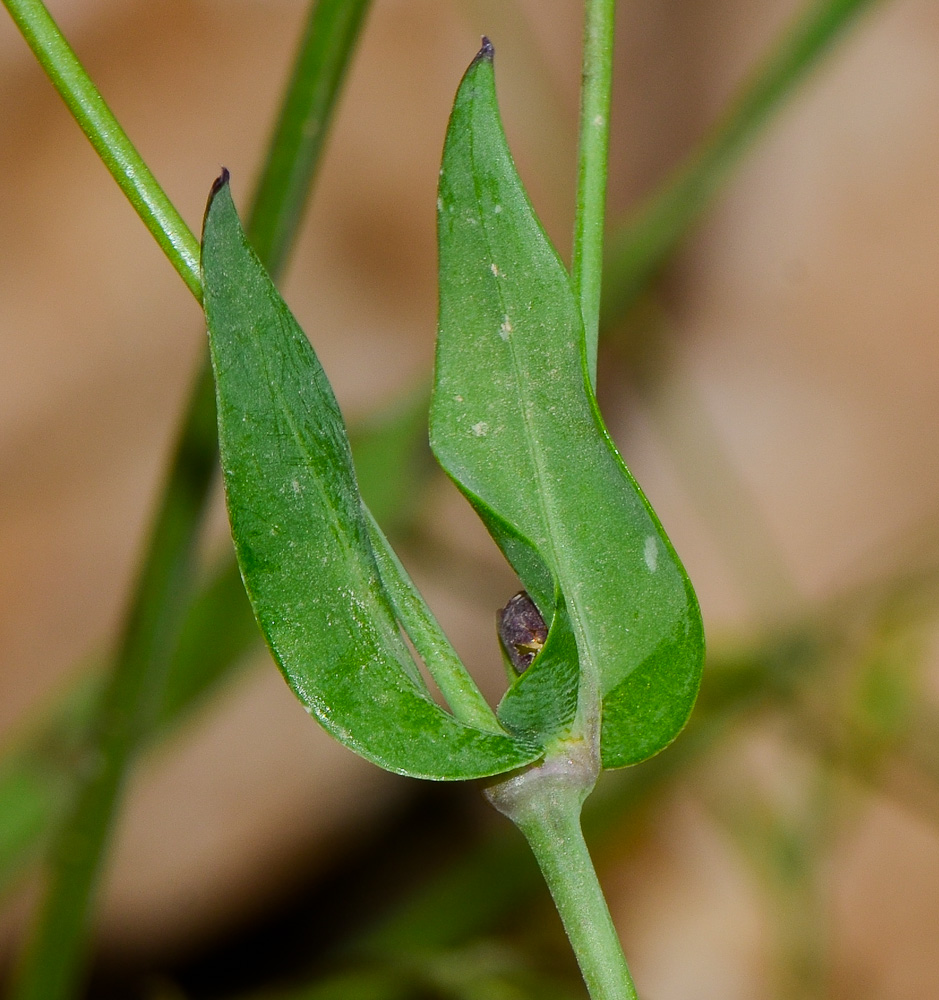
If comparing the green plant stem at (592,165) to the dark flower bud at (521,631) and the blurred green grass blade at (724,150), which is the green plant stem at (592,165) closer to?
the dark flower bud at (521,631)

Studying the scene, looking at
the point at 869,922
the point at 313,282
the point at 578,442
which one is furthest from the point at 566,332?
the point at 869,922

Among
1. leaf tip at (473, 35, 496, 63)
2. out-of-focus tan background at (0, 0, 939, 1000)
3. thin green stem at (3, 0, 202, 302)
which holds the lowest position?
out-of-focus tan background at (0, 0, 939, 1000)

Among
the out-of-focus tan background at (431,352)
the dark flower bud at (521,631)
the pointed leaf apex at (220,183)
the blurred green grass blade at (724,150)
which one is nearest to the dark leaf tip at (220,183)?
the pointed leaf apex at (220,183)

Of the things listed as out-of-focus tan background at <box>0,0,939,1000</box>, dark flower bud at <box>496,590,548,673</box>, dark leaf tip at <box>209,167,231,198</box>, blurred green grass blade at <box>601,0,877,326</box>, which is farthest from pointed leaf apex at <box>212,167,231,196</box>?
out-of-focus tan background at <box>0,0,939,1000</box>

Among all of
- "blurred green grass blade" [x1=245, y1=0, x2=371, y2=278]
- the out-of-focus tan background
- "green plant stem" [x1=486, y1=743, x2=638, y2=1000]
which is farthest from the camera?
the out-of-focus tan background

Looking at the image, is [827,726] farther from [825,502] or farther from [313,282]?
[313,282]

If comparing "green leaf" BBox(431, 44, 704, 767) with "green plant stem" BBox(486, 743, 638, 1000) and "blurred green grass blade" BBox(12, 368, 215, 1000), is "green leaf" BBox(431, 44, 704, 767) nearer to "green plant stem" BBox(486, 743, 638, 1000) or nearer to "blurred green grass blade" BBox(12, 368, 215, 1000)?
"green plant stem" BBox(486, 743, 638, 1000)

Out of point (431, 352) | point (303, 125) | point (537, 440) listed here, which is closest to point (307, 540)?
point (537, 440)
